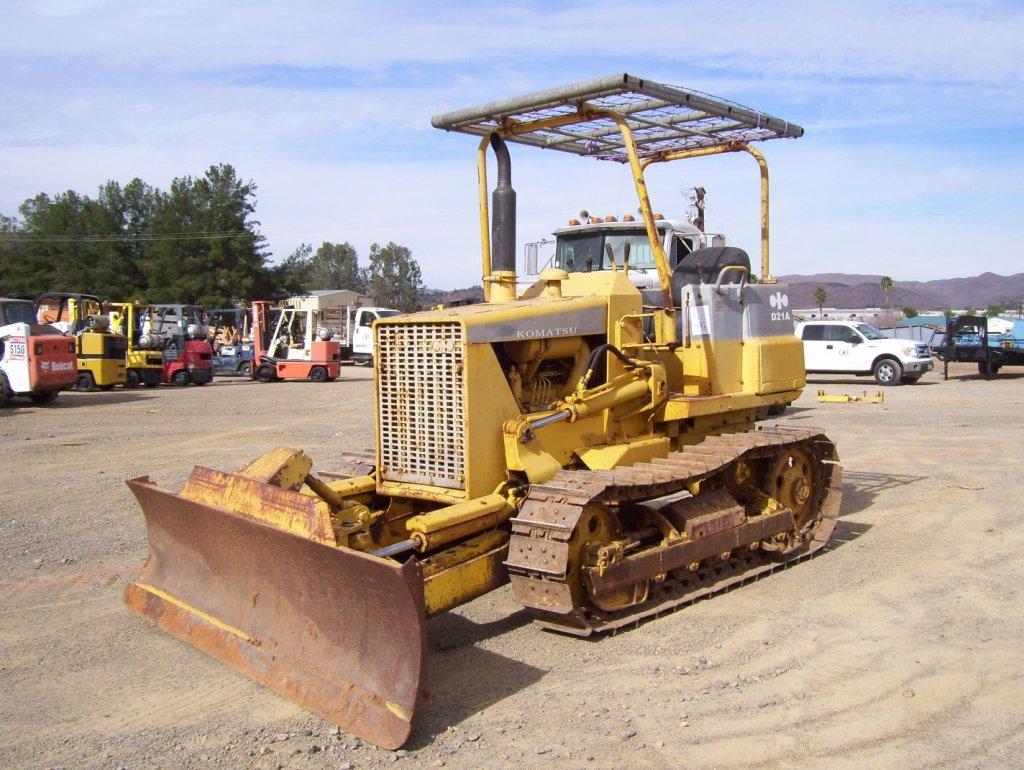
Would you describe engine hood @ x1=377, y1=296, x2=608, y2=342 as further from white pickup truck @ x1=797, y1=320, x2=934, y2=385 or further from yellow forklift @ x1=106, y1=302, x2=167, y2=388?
yellow forklift @ x1=106, y1=302, x2=167, y2=388

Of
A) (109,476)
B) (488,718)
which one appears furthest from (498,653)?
(109,476)

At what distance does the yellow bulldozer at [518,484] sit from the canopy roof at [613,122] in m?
0.03

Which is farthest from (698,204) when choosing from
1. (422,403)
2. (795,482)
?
(422,403)

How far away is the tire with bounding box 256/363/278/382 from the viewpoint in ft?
94.6

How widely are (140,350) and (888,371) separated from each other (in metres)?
20.3

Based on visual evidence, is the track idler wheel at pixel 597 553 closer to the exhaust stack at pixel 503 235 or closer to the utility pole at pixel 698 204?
the exhaust stack at pixel 503 235

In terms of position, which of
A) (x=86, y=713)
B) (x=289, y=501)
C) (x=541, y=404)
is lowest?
(x=86, y=713)

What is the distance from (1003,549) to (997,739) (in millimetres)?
3734

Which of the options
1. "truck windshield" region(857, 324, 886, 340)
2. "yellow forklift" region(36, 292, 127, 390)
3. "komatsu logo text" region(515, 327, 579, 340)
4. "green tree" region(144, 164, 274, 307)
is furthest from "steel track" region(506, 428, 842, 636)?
"green tree" region(144, 164, 274, 307)

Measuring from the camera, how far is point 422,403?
5.93 meters

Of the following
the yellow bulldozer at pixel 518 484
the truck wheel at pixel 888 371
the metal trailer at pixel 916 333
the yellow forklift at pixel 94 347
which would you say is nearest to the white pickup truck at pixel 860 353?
the truck wheel at pixel 888 371

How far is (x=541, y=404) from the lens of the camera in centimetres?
646

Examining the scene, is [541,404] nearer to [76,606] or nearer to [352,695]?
[352,695]

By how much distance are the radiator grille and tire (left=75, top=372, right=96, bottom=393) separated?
1990 centimetres
